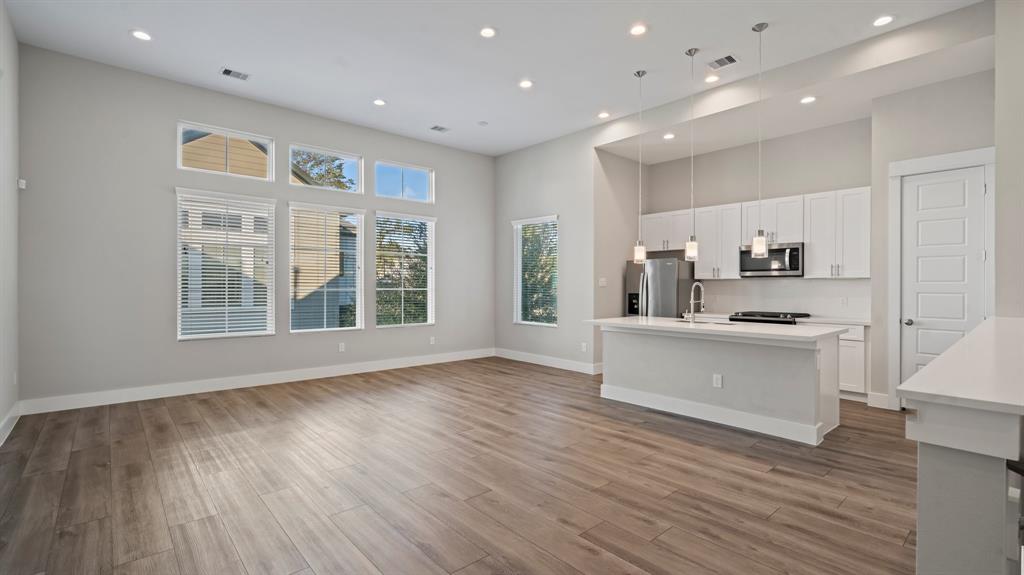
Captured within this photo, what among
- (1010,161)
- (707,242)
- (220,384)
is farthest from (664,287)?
(220,384)

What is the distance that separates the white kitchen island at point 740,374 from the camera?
3.79m

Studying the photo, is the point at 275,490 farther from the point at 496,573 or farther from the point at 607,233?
the point at 607,233

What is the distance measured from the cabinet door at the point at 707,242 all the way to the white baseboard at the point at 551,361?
2.02m

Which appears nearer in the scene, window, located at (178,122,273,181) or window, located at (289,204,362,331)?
window, located at (178,122,273,181)

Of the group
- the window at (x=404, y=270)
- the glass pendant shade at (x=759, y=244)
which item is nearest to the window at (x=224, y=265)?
the window at (x=404, y=270)

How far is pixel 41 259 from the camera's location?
4.59 meters

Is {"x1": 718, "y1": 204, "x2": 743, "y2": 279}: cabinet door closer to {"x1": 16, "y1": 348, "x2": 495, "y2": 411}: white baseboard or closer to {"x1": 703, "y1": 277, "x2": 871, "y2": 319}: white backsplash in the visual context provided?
{"x1": 703, "y1": 277, "x2": 871, "y2": 319}: white backsplash

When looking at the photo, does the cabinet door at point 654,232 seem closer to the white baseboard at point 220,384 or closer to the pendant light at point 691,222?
the pendant light at point 691,222

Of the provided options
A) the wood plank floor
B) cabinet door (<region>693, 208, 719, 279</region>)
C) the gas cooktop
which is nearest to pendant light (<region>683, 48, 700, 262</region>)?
cabinet door (<region>693, 208, 719, 279</region>)

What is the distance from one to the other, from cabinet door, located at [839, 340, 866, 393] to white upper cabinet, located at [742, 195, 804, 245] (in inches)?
55.8

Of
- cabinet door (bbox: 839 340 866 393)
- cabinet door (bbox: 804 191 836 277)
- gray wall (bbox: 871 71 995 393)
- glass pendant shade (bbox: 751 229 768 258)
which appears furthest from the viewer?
cabinet door (bbox: 804 191 836 277)

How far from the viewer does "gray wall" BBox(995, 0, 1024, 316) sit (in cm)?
332

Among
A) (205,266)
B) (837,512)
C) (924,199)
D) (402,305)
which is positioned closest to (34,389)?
(205,266)

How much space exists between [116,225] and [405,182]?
3.64 metres
